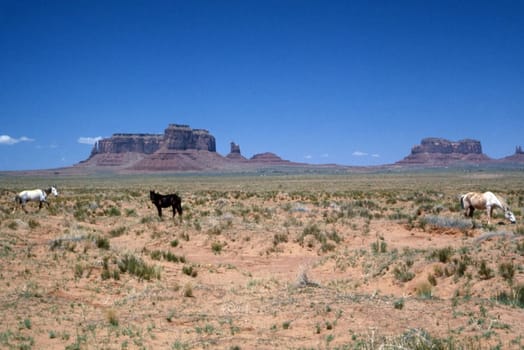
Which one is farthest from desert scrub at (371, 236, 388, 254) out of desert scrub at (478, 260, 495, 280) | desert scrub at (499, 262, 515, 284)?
desert scrub at (499, 262, 515, 284)

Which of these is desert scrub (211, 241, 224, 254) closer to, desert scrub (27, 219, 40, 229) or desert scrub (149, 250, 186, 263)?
desert scrub (149, 250, 186, 263)

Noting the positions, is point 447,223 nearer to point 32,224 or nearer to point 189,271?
point 189,271

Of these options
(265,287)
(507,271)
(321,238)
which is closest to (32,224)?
(321,238)

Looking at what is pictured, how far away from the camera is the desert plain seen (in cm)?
687

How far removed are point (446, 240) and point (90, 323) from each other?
12.8 m

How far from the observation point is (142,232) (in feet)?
63.0

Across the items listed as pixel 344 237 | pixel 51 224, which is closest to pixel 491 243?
pixel 344 237

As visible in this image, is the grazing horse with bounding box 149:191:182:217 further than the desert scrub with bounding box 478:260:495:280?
Yes

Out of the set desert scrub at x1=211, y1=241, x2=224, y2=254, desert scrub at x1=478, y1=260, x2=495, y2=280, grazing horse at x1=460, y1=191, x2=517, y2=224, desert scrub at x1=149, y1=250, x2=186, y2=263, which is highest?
grazing horse at x1=460, y1=191, x2=517, y2=224

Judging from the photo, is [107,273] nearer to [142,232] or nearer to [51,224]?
[142,232]

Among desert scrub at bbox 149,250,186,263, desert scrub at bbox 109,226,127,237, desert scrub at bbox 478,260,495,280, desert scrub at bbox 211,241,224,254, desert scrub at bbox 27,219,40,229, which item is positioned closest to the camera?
desert scrub at bbox 478,260,495,280

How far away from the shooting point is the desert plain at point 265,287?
22.5 feet

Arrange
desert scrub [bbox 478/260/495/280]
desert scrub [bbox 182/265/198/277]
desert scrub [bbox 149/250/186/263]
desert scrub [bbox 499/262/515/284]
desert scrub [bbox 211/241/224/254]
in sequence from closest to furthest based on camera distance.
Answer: desert scrub [bbox 499/262/515/284] < desert scrub [bbox 478/260/495/280] < desert scrub [bbox 182/265/198/277] < desert scrub [bbox 149/250/186/263] < desert scrub [bbox 211/241/224/254]

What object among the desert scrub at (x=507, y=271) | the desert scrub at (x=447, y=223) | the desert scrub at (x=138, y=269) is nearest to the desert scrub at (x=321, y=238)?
the desert scrub at (x=447, y=223)
